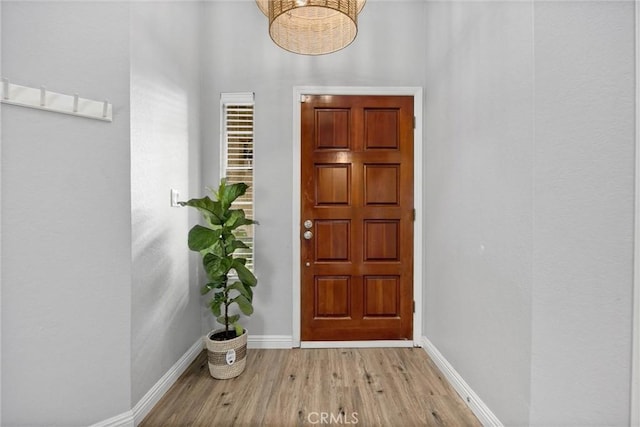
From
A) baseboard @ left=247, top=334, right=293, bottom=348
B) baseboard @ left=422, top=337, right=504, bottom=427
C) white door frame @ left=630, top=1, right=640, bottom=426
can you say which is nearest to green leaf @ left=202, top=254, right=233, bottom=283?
baseboard @ left=247, top=334, right=293, bottom=348

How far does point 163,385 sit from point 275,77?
7.90ft

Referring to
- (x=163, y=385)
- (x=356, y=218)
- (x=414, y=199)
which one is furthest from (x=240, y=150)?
(x=163, y=385)

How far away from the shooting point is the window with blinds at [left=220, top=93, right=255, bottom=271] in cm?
258

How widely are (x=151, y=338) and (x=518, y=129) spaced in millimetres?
2280

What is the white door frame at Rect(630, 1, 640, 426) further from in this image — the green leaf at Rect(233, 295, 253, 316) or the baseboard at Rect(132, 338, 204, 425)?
the baseboard at Rect(132, 338, 204, 425)

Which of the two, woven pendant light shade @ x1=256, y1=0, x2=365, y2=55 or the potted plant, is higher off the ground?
woven pendant light shade @ x1=256, y1=0, x2=365, y2=55

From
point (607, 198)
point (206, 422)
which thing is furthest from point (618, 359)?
point (206, 422)

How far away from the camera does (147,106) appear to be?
1.78 metres

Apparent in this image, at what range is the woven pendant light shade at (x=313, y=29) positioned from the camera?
161 centimetres

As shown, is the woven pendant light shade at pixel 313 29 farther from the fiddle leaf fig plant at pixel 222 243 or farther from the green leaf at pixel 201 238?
the green leaf at pixel 201 238

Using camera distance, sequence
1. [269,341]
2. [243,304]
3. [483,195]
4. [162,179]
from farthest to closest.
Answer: [269,341] → [243,304] → [162,179] → [483,195]

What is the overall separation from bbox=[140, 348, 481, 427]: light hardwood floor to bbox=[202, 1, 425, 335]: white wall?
1.48 feet

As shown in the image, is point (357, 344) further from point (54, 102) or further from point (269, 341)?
point (54, 102)

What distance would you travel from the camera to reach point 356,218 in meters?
2.53
